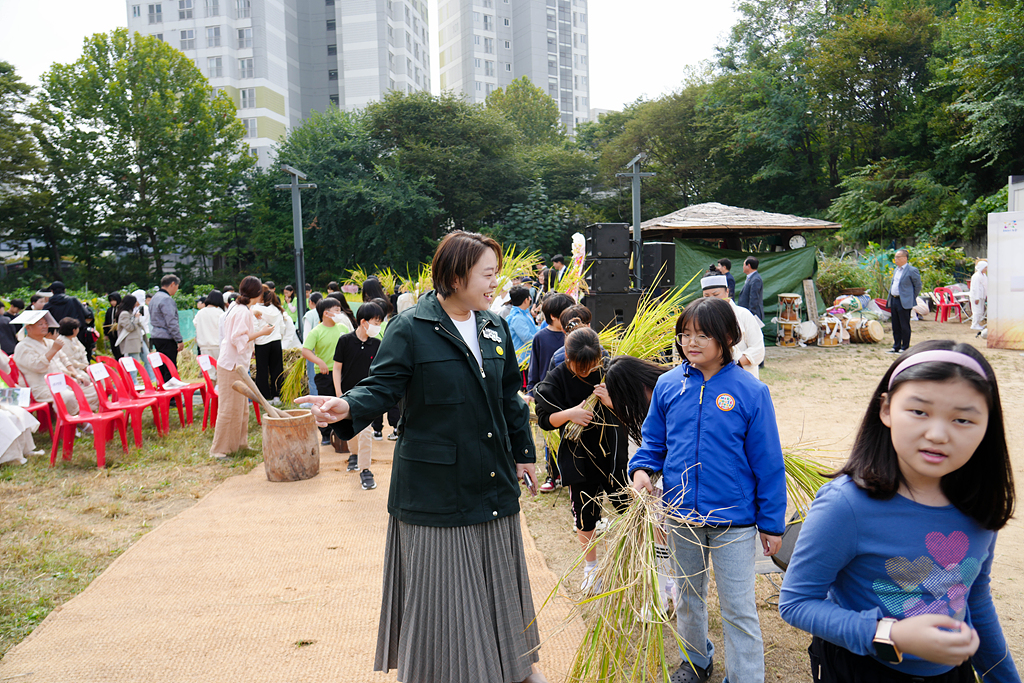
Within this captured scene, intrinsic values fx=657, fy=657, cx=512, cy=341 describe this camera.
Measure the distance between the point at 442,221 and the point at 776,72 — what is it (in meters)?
15.7

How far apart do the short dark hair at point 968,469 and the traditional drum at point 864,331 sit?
13.4m

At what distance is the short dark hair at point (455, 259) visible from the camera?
2205 mm

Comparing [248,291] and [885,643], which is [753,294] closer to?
[248,291]

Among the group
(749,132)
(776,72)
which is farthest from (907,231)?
(776,72)

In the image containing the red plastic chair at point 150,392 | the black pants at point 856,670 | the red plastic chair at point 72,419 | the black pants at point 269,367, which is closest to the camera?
the black pants at point 856,670

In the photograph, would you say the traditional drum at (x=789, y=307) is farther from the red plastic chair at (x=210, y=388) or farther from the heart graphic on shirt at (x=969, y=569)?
the heart graphic on shirt at (x=969, y=569)

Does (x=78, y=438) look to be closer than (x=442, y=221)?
Yes

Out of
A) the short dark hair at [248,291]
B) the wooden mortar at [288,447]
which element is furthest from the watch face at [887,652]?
the short dark hair at [248,291]

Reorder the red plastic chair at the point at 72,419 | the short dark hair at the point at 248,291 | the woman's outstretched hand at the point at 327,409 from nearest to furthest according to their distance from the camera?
the woman's outstretched hand at the point at 327,409 < the red plastic chair at the point at 72,419 < the short dark hair at the point at 248,291

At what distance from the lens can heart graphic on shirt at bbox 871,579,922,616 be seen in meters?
1.26

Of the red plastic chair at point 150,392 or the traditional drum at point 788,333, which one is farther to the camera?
the traditional drum at point 788,333

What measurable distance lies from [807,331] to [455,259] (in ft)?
41.1

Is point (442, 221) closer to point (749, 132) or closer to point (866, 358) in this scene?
point (749, 132)

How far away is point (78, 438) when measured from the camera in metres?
7.33
